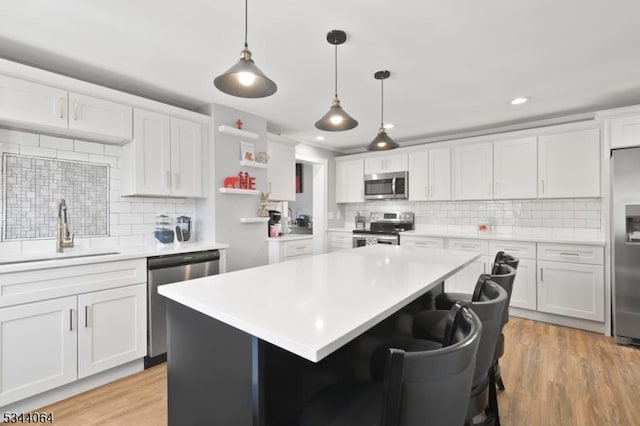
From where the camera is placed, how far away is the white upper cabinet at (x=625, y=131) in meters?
3.06

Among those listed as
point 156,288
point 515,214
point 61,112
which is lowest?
point 156,288

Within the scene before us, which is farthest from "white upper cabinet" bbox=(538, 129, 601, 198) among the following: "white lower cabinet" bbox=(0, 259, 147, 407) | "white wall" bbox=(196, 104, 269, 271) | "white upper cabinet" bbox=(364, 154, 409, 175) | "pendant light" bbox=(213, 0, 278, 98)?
"white lower cabinet" bbox=(0, 259, 147, 407)

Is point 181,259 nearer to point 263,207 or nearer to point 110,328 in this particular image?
point 110,328

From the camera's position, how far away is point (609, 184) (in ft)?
10.9

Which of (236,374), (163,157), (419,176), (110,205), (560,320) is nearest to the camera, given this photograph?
(236,374)

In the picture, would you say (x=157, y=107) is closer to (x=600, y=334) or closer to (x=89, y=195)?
(x=89, y=195)

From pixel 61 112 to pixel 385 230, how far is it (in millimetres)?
4017

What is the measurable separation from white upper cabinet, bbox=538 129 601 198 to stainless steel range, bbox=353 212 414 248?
1805 mm

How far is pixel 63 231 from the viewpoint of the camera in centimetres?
255

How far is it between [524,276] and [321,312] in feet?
A: 11.5

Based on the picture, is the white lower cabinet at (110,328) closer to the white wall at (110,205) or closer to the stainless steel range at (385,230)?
the white wall at (110,205)

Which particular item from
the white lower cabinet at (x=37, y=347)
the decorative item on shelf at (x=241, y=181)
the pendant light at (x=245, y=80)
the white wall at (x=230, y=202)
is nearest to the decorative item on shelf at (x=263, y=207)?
the white wall at (x=230, y=202)

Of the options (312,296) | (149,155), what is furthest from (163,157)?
(312,296)

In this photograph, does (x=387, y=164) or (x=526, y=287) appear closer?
(x=526, y=287)
